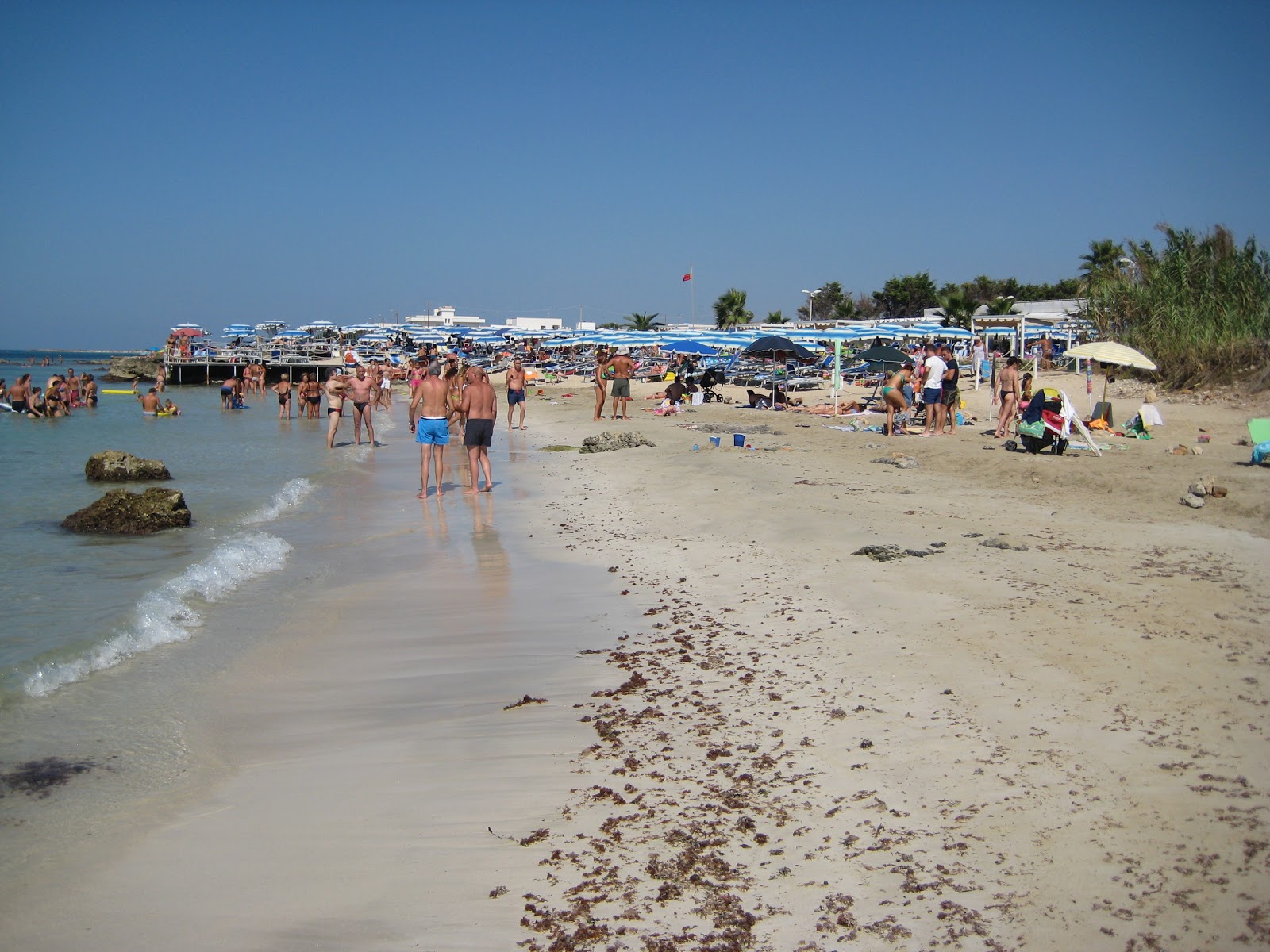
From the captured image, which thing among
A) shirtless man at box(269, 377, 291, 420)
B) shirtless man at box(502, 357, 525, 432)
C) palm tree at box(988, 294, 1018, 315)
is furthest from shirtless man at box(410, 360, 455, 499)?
palm tree at box(988, 294, 1018, 315)

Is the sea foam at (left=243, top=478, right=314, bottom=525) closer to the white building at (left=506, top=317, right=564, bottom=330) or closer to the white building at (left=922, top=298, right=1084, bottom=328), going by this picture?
the white building at (left=922, top=298, right=1084, bottom=328)

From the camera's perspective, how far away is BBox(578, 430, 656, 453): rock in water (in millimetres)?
14422

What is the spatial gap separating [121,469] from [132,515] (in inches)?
185

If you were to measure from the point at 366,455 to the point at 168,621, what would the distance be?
10625 millimetres

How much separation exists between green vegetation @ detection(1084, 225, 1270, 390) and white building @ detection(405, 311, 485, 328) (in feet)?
240

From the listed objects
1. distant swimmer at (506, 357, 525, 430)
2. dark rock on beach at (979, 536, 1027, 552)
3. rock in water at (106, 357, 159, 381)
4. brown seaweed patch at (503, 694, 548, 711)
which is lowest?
brown seaweed patch at (503, 694, 548, 711)

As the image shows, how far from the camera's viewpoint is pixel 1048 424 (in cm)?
1171

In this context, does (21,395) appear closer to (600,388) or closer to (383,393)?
(383,393)

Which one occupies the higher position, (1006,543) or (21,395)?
(21,395)

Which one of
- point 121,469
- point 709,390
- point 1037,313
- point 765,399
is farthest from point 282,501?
point 1037,313

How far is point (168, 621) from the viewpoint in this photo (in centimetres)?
559

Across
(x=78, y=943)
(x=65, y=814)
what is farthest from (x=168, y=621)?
(x=78, y=943)

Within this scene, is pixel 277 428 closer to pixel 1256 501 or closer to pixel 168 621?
pixel 168 621

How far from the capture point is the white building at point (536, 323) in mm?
91188
